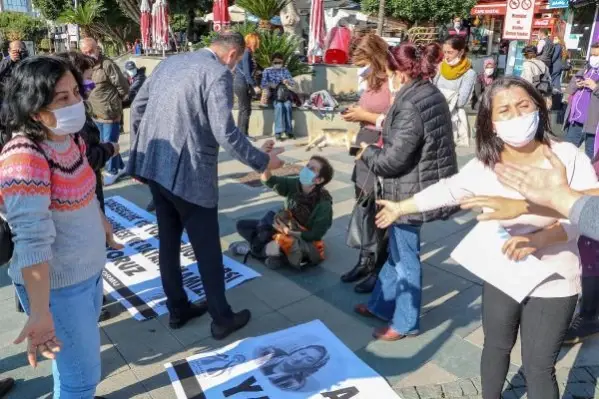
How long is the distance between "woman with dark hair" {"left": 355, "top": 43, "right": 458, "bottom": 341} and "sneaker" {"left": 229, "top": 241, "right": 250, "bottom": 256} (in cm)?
170

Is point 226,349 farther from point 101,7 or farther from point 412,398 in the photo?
point 101,7

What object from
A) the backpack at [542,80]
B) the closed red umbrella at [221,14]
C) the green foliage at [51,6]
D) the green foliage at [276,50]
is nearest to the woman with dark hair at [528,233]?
the backpack at [542,80]

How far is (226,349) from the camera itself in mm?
3139

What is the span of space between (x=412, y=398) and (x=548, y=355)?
861 millimetres

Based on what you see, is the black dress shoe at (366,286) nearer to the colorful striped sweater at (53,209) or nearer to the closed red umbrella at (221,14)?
the colorful striped sweater at (53,209)

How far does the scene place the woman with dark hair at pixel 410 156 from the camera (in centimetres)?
283

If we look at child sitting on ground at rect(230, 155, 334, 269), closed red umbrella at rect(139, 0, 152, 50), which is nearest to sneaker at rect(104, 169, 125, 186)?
child sitting on ground at rect(230, 155, 334, 269)

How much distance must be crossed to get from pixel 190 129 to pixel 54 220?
110cm

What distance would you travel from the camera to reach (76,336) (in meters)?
2.00

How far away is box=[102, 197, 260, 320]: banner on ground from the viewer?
3767 mm

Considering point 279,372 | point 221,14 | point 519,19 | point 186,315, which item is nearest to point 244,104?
point 519,19

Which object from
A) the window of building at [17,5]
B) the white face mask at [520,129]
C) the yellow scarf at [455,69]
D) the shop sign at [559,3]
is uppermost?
the window of building at [17,5]

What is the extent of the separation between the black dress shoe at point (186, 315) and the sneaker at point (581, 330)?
2.38 metres

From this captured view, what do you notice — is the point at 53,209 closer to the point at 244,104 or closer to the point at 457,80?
the point at 457,80
